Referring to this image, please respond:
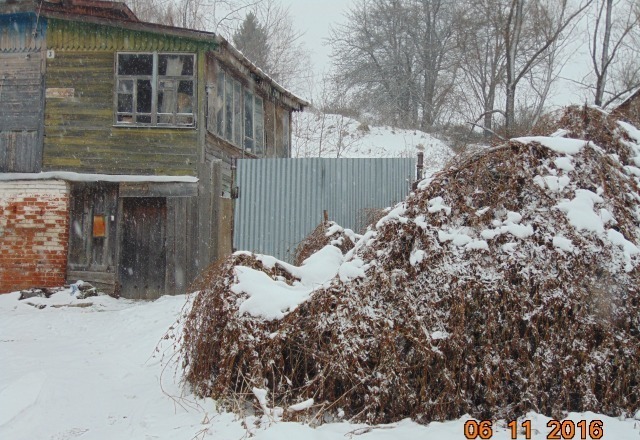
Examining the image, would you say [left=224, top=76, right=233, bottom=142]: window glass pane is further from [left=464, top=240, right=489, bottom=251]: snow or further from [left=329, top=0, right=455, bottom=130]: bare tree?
[left=329, top=0, right=455, bottom=130]: bare tree

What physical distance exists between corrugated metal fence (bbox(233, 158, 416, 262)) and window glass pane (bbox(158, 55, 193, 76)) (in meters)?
2.98

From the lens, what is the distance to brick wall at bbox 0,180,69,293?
438 inches

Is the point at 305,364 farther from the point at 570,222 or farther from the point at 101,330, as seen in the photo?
the point at 101,330

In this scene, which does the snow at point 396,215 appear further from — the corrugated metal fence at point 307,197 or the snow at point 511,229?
the corrugated metal fence at point 307,197

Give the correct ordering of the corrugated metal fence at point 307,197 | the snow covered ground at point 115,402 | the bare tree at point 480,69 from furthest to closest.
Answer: the bare tree at point 480,69 < the corrugated metal fence at point 307,197 < the snow covered ground at point 115,402

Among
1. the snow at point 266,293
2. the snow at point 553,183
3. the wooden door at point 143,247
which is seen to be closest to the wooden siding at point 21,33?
the wooden door at point 143,247

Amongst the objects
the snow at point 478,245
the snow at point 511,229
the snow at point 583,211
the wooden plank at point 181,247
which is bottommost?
the wooden plank at point 181,247

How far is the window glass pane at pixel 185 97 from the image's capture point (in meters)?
11.4

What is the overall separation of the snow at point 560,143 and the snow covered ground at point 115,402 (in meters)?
2.33

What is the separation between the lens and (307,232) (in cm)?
1018

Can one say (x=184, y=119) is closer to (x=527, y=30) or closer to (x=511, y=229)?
(x=511, y=229)

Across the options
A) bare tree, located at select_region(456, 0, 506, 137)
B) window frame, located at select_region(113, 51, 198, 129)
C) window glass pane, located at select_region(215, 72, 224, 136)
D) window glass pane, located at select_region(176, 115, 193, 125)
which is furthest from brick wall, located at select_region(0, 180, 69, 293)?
bare tree, located at select_region(456, 0, 506, 137)

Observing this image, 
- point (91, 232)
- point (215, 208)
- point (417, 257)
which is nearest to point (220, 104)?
point (215, 208)

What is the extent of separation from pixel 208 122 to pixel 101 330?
17.5ft
